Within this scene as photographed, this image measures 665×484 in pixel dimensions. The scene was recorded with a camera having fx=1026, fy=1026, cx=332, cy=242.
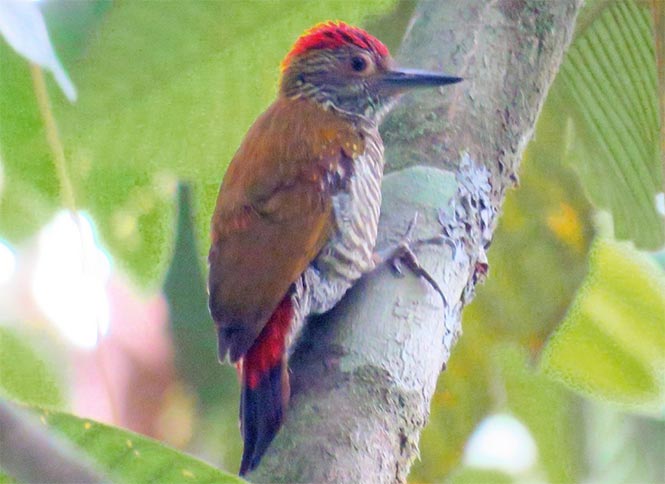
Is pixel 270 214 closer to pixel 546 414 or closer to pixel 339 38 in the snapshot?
pixel 339 38

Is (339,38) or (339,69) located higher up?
(339,38)

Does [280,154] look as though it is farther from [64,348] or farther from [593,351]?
[593,351]

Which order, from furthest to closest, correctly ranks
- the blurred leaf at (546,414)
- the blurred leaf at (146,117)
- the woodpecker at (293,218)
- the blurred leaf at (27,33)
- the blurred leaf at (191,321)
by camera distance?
the blurred leaf at (546,414) < the blurred leaf at (191,321) < the blurred leaf at (146,117) < the woodpecker at (293,218) < the blurred leaf at (27,33)

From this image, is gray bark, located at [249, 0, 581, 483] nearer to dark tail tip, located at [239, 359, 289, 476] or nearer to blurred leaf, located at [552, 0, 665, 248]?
dark tail tip, located at [239, 359, 289, 476]

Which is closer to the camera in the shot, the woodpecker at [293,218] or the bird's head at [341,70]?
the woodpecker at [293,218]

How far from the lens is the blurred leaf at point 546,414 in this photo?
2559mm

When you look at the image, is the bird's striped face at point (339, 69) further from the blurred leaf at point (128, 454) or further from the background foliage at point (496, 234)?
the blurred leaf at point (128, 454)

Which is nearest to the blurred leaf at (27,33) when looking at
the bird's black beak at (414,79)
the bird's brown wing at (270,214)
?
the bird's brown wing at (270,214)

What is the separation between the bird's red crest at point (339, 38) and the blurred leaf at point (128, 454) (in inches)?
75.0

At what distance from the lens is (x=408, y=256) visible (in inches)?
66.8

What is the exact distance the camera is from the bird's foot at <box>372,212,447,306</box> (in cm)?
170

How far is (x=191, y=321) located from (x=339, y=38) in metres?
0.86

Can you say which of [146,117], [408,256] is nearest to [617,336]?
[408,256]

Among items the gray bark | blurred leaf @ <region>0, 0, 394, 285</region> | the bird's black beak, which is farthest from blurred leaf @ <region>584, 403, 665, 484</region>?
blurred leaf @ <region>0, 0, 394, 285</region>
